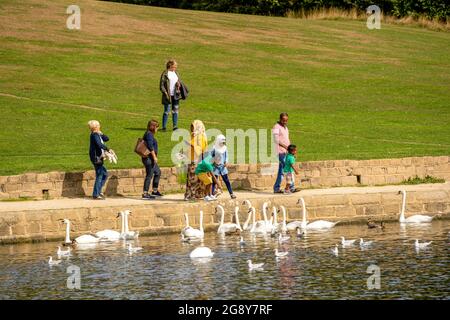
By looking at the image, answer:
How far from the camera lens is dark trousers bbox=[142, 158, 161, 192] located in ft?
97.8

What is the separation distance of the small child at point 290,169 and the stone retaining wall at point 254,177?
1068mm

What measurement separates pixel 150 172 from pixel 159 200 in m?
0.80

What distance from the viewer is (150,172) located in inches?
1177

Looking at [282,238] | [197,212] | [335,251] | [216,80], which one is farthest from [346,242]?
[216,80]

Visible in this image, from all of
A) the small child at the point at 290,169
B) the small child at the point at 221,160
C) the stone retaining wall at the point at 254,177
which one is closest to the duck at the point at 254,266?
the small child at the point at 221,160

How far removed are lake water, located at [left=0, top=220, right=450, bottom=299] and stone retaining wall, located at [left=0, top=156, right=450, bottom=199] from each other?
9.35ft

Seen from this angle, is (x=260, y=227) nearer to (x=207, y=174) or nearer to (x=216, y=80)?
(x=207, y=174)

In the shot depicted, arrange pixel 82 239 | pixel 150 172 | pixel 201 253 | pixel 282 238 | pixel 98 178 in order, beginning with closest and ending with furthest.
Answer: pixel 201 253 → pixel 82 239 → pixel 282 238 → pixel 98 178 → pixel 150 172

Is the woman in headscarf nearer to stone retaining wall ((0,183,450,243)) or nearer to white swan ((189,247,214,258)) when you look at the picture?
stone retaining wall ((0,183,450,243))

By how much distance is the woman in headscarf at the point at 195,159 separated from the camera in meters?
29.7

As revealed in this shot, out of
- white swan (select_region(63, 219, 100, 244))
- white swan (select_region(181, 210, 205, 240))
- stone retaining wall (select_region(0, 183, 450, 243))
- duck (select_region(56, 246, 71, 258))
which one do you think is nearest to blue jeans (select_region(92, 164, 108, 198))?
stone retaining wall (select_region(0, 183, 450, 243))

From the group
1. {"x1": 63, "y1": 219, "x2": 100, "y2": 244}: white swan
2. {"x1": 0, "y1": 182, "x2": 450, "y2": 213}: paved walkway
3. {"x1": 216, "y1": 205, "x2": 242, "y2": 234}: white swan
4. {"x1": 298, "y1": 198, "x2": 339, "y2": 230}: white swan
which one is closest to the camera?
{"x1": 63, "y1": 219, "x2": 100, "y2": 244}: white swan

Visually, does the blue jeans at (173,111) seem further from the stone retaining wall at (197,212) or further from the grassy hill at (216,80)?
the stone retaining wall at (197,212)

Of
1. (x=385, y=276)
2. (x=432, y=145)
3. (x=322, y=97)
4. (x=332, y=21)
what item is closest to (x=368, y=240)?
(x=385, y=276)
